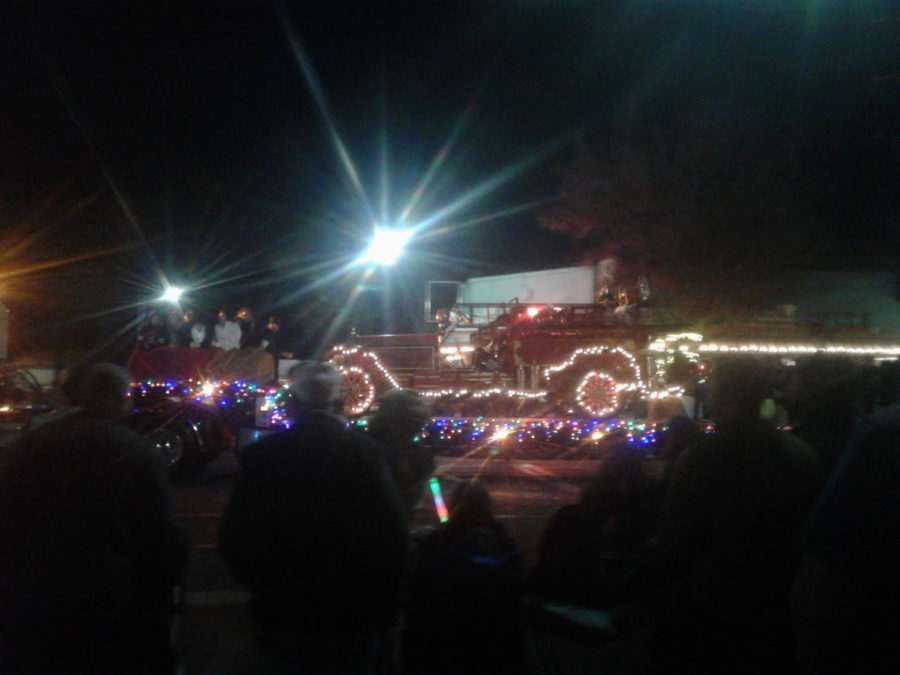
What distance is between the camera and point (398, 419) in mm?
4508

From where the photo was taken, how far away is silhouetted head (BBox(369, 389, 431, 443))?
14.8 feet

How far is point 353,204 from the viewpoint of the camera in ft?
81.8

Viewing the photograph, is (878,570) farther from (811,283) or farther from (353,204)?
(353,204)

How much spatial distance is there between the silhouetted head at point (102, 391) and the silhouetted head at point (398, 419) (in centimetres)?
140

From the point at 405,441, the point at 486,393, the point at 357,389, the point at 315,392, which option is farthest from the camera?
the point at 357,389

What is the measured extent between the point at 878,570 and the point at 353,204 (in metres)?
23.0

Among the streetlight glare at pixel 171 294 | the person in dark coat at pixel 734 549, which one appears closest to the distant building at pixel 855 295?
the streetlight glare at pixel 171 294

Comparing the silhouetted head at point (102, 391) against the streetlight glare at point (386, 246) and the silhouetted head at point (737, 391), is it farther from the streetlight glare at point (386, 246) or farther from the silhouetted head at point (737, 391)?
the streetlight glare at point (386, 246)

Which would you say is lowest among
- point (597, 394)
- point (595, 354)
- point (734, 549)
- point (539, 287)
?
point (597, 394)

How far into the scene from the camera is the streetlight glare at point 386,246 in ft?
71.7

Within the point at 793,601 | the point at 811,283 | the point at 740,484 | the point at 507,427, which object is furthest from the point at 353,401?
the point at 811,283

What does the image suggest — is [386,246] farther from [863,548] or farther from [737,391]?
[863,548]

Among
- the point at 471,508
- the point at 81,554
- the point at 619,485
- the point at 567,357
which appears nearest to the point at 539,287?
the point at 567,357

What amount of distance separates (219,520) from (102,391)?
640 cm
